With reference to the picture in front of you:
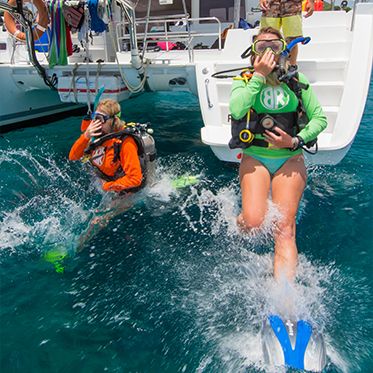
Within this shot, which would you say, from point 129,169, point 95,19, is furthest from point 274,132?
point 95,19

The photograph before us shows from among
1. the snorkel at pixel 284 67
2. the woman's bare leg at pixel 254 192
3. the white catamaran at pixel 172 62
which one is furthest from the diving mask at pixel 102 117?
the snorkel at pixel 284 67

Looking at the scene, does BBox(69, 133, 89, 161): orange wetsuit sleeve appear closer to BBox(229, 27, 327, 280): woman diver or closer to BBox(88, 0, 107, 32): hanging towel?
BBox(229, 27, 327, 280): woman diver

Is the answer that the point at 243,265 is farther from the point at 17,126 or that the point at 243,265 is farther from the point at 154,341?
the point at 17,126

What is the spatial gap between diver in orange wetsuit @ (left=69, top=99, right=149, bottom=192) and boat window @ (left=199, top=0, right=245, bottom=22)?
19.4 ft

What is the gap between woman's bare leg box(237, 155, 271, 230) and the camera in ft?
10.6

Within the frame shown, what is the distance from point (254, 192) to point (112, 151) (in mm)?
1564

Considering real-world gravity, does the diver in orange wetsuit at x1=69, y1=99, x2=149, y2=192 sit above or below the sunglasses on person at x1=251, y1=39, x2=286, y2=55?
below

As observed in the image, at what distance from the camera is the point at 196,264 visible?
3.66 metres

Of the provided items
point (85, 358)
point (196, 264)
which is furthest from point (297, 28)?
point (85, 358)

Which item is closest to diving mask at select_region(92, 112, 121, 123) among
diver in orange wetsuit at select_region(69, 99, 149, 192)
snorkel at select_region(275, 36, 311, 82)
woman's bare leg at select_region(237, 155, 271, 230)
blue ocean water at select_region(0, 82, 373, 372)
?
diver in orange wetsuit at select_region(69, 99, 149, 192)

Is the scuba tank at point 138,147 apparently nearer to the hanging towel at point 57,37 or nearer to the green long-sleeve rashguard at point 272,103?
the green long-sleeve rashguard at point 272,103

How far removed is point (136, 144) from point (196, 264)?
4.49ft

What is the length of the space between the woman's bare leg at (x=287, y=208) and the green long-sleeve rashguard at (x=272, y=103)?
145mm

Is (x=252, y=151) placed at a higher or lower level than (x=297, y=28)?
lower
